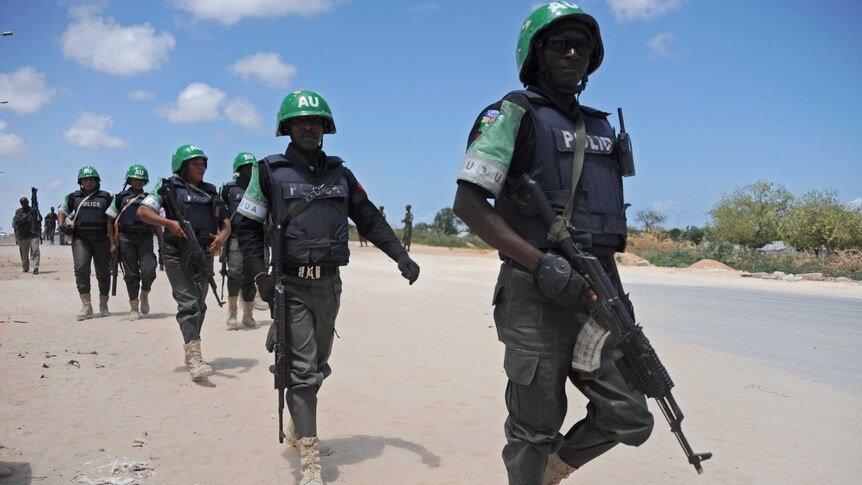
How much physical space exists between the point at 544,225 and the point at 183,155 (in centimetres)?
521

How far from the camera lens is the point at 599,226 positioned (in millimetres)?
2836

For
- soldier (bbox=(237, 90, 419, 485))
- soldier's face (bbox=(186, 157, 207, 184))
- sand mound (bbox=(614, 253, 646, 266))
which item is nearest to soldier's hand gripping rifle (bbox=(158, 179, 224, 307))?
soldier's face (bbox=(186, 157, 207, 184))

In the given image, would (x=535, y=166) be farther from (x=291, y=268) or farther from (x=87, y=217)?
(x=87, y=217)

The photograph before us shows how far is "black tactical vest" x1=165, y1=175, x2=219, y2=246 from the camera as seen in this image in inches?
276

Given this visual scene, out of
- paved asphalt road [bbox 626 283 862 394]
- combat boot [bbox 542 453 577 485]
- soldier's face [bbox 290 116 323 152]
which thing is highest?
soldier's face [bbox 290 116 323 152]

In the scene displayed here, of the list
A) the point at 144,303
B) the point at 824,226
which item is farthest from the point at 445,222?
the point at 144,303

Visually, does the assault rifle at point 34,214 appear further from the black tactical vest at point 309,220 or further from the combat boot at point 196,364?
the black tactical vest at point 309,220

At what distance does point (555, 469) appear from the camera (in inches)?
122

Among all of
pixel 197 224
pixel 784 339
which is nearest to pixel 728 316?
pixel 784 339

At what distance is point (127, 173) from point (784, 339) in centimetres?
943

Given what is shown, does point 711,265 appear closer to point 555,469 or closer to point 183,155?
point 183,155

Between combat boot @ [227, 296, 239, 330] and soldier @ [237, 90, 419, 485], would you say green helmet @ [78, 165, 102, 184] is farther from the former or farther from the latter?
soldier @ [237, 90, 419, 485]

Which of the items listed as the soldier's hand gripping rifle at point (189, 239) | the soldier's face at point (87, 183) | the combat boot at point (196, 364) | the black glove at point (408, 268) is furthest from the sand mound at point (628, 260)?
the black glove at point (408, 268)

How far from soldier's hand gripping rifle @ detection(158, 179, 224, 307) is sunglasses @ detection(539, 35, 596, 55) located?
4.81m
